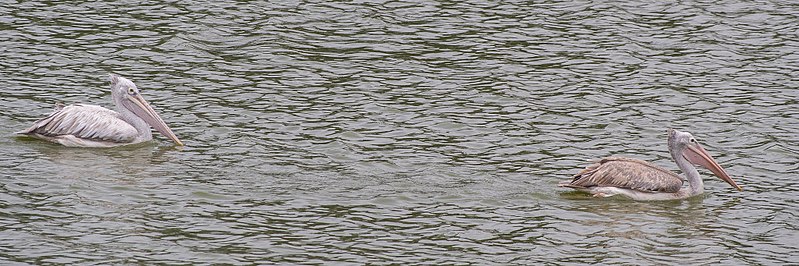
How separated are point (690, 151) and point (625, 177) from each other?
0.87 m

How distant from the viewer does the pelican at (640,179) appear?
1235 cm

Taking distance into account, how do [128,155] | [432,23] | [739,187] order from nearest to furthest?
[739,187] < [128,155] < [432,23]

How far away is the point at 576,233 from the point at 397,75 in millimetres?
5008

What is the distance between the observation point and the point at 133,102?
14.1 m

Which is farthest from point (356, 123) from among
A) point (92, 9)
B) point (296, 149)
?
point (92, 9)

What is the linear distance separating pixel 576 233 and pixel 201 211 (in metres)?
3.01

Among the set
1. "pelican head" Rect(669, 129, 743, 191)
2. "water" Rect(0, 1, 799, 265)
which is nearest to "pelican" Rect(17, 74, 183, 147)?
"water" Rect(0, 1, 799, 265)

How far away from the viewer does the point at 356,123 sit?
559 inches

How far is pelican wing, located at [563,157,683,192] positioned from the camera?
40.4 ft

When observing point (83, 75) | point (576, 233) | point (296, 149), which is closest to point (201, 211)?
→ point (296, 149)

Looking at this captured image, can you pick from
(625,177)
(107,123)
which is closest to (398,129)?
(625,177)

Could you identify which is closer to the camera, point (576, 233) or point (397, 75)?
point (576, 233)

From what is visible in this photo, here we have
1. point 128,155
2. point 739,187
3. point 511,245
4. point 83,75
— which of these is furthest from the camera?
point 83,75

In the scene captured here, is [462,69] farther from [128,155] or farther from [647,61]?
[128,155]
